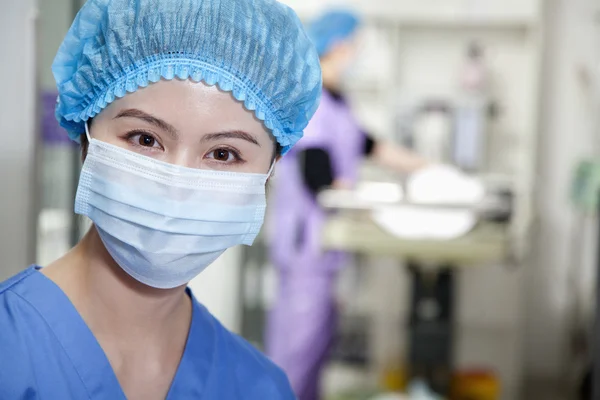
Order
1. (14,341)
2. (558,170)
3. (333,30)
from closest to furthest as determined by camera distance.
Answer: (14,341)
(333,30)
(558,170)

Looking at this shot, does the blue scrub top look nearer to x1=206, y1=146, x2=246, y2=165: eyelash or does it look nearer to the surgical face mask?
the surgical face mask

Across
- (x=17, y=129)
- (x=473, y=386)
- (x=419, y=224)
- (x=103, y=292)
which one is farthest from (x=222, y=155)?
(x=473, y=386)

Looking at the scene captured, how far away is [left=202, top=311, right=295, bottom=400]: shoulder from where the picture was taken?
1.02 m

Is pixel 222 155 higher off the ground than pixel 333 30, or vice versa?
pixel 333 30

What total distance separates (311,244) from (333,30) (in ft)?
2.43

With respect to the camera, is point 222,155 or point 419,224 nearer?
point 222,155

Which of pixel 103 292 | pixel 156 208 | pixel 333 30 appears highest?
pixel 333 30

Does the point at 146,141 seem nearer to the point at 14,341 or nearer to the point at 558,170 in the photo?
the point at 14,341

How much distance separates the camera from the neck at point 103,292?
3.03 ft

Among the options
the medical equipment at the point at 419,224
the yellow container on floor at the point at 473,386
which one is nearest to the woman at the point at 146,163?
the medical equipment at the point at 419,224

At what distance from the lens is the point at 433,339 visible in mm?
2896

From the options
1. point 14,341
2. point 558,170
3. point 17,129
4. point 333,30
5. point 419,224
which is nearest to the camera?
point 14,341

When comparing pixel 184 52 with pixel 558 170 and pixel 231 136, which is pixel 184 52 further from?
pixel 558 170

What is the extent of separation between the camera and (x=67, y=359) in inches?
34.2
